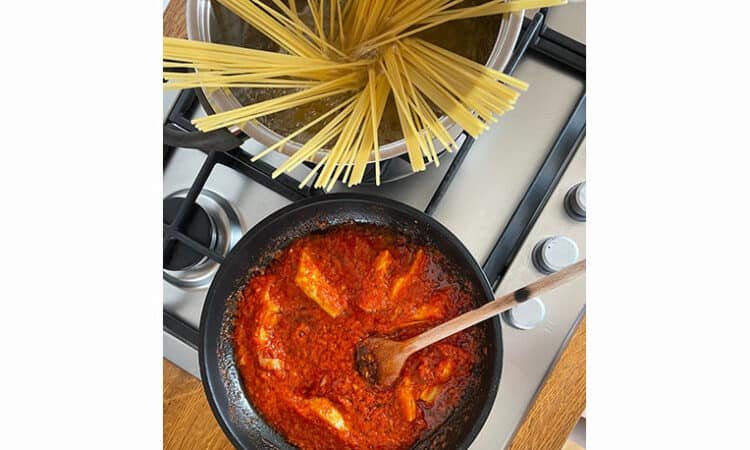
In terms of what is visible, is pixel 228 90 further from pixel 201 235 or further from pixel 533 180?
pixel 533 180

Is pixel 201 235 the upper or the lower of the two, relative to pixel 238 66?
lower

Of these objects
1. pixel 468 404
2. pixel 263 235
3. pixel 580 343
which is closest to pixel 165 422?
pixel 263 235

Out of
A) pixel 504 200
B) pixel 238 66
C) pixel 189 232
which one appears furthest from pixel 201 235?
pixel 504 200

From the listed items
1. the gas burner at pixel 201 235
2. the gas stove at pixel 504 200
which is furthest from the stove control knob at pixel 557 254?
the gas burner at pixel 201 235

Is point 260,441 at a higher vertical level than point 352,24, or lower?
lower

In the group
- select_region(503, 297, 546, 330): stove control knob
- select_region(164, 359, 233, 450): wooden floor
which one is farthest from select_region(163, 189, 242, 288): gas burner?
select_region(503, 297, 546, 330): stove control knob
